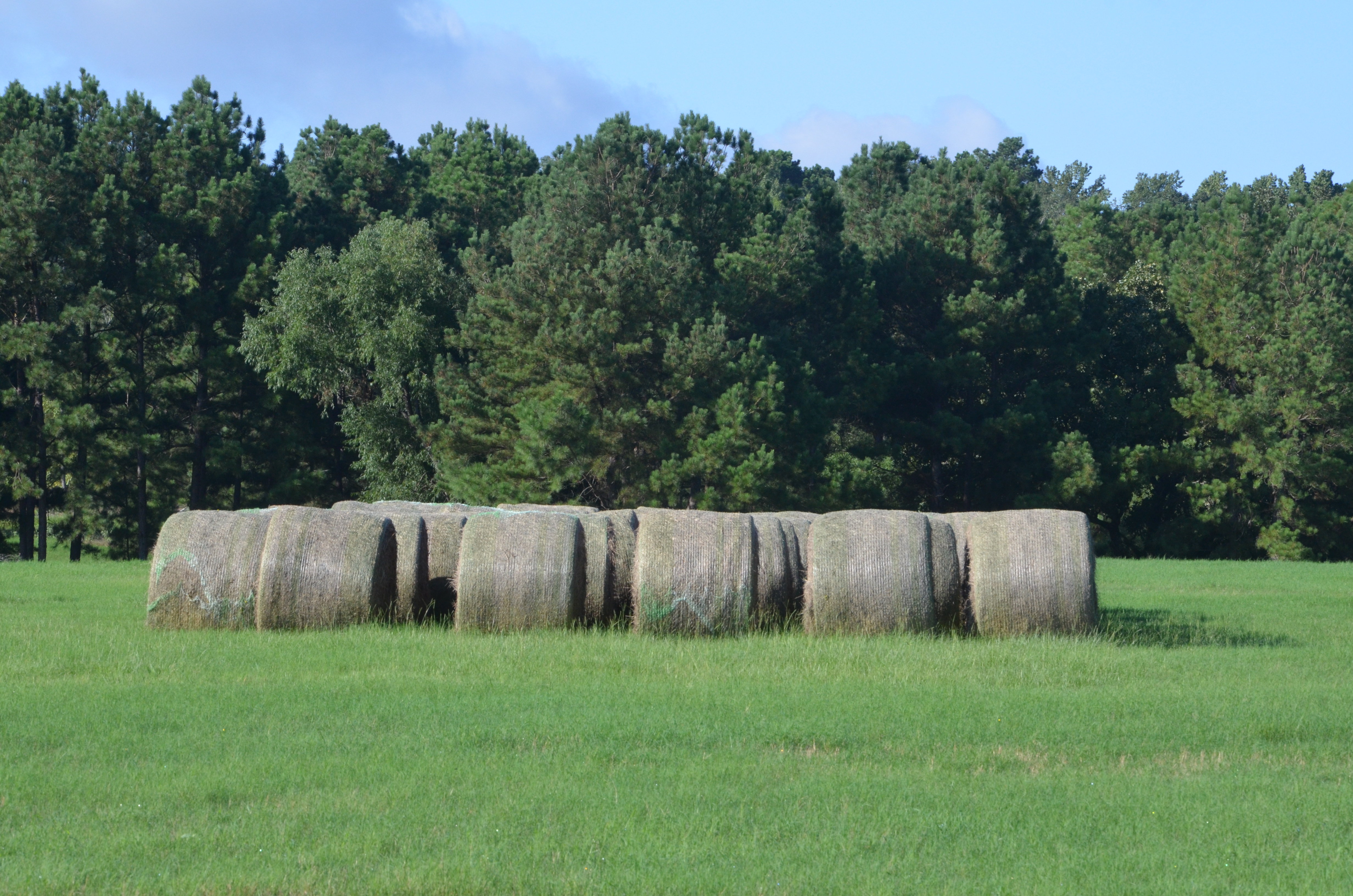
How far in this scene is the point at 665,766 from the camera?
814 centimetres

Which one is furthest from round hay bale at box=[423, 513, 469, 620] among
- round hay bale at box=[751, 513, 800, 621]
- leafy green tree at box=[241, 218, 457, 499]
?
leafy green tree at box=[241, 218, 457, 499]

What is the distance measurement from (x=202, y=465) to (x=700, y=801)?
42.6 metres

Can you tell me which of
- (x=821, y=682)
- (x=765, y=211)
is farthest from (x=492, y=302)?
(x=821, y=682)

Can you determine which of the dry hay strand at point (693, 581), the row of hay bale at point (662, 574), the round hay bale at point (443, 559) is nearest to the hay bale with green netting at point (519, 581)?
the row of hay bale at point (662, 574)

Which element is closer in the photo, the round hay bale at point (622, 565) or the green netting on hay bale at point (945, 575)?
the green netting on hay bale at point (945, 575)

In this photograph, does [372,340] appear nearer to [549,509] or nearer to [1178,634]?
[549,509]

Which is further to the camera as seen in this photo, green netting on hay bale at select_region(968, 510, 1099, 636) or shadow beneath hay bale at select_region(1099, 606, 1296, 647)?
shadow beneath hay bale at select_region(1099, 606, 1296, 647)

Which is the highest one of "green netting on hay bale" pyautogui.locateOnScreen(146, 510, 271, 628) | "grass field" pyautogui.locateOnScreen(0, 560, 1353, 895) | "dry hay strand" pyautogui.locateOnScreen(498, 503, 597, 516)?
"dry hay strand" pyautogui.locateOnScreen(498, 503, 597, 516)

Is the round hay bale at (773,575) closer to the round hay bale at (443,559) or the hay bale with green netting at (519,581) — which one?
the hay bale with green netting at (519,581)

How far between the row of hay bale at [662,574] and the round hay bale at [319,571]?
0.05 ft

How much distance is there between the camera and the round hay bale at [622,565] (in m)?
14.7

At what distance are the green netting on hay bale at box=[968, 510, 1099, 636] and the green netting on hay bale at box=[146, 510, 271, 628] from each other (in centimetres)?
771

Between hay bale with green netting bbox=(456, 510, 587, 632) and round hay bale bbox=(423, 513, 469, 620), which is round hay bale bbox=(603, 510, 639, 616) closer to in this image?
hay bale with green netting bbox=(456, 510, 587, 632)

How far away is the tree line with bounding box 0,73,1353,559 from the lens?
→ 39906 millimetres
